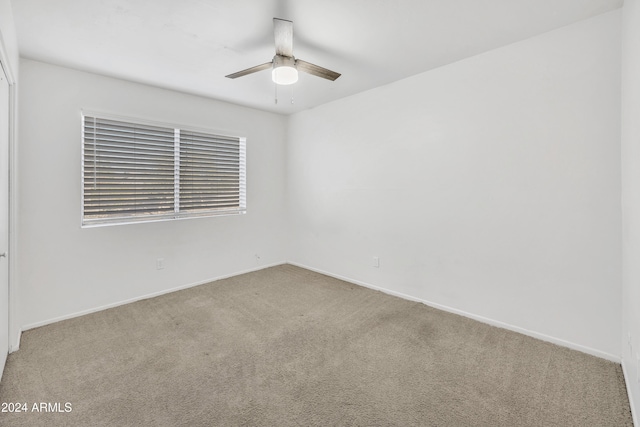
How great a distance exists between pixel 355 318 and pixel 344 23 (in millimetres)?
2498

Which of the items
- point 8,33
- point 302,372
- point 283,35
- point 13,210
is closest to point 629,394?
point 302,372

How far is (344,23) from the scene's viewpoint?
211 centimetres

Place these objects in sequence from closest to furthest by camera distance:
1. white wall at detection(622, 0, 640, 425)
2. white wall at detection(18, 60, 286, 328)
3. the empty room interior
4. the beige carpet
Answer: white wall at detection(622, 0, 640, 425)
the beige carpet
the empty room interior
white wall at detection(18, 60, 286, 328)

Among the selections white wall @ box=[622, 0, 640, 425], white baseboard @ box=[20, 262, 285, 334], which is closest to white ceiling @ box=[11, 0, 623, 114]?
white wall @ box=[622, 0, 640, 425]

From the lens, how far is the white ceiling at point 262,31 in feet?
6.30

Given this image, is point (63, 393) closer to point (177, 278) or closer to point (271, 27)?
point (177, 278)

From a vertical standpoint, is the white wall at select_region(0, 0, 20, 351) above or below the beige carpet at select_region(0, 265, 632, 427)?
above

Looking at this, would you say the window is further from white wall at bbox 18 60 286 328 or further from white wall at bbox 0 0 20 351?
white wall at bbox 0 0 20 351

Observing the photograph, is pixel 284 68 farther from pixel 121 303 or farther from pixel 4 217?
pixel 121 303

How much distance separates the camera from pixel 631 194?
1707 mm

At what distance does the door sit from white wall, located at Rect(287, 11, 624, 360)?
3110 millimetres

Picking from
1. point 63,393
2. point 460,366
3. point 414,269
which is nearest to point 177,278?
point 63,393

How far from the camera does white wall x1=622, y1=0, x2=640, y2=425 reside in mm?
1549

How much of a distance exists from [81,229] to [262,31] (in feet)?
8.40
